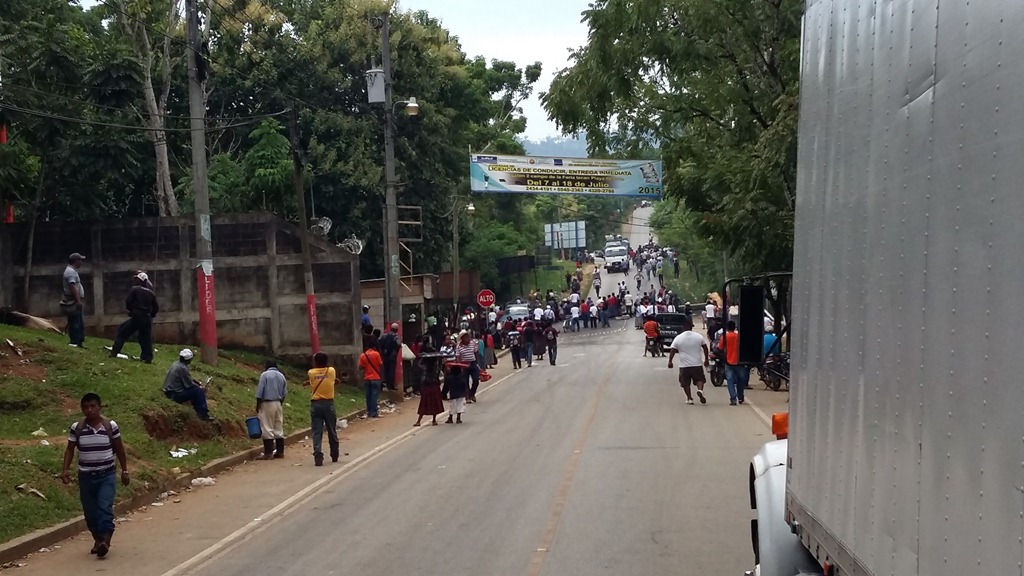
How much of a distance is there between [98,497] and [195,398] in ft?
26.8

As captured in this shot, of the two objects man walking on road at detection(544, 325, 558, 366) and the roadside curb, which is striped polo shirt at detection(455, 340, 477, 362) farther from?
man walking on road at detection(544, 325, 558, 366)

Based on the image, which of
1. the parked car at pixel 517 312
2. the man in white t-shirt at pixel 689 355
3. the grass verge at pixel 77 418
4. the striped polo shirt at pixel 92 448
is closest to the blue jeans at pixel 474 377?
the grass verge at pixel 77 418

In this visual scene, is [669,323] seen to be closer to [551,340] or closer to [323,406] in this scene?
[551,340]

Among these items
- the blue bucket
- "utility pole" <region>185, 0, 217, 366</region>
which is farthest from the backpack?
"utility pole" <region>185, 0, 217, 366</region>

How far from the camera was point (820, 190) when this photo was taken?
5.73m

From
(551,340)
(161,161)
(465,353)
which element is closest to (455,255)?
(551,340)

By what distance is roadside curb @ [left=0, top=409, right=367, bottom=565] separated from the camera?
11814 millimetres

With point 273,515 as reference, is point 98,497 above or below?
above

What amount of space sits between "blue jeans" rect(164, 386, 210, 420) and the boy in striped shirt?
7.79 m

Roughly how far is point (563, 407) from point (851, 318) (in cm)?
2113

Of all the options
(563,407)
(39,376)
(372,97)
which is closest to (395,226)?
(372,97)

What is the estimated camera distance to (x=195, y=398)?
1969 centimetres

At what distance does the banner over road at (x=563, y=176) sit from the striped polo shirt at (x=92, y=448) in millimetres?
27459

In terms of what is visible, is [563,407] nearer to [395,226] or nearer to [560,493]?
[395,226]
